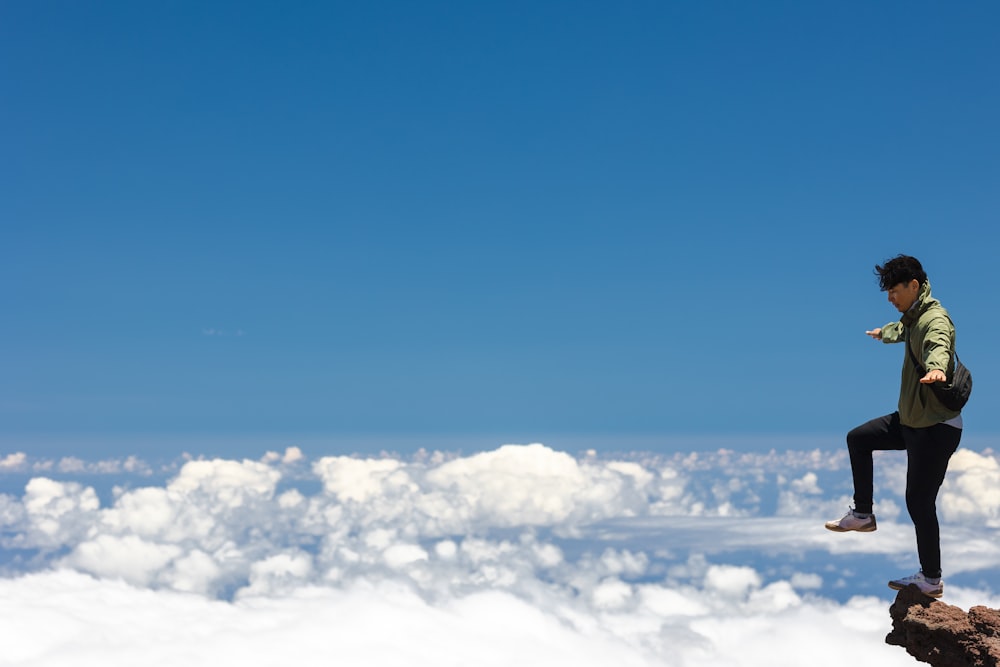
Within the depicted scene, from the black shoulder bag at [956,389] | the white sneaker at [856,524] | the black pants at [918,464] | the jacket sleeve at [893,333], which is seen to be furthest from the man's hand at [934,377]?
the white sneaker at [856,524]

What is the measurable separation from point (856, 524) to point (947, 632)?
2.60m

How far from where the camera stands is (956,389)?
13367 mm

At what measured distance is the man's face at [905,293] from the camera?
13969 millimetres

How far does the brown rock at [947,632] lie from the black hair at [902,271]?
5.53 meters

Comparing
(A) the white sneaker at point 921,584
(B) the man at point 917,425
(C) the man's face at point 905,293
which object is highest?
(C) the man's face at point 905,293

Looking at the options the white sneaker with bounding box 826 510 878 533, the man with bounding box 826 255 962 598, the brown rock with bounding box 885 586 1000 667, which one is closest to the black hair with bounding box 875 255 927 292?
the man with bounding box 826 255 962 598

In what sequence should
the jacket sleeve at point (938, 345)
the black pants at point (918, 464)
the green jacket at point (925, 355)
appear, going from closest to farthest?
the jacket sleeve at point (938, 345) → the green jacket at point (925, 355) → the black pants at point (918, 464)

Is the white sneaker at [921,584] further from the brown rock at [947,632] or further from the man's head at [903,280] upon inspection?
the man's head at [903,280]

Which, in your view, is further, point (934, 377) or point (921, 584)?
point (921, 584)

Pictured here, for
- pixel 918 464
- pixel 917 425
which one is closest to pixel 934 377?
pixel 917 425

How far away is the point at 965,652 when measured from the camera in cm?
1520

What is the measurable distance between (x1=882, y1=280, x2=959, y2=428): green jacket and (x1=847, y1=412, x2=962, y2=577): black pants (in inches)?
10.6

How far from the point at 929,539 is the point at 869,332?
3.48 meters

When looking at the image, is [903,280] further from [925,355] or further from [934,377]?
[934,377]
